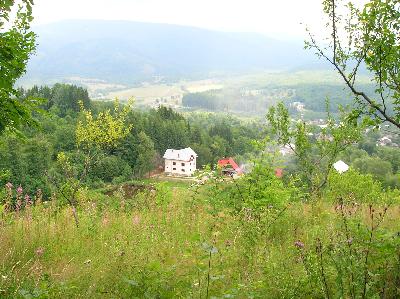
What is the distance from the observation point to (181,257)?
538cm

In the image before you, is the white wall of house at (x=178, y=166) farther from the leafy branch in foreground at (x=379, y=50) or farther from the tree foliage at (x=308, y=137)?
the leafy branch in foreground at (x=379, y=50)

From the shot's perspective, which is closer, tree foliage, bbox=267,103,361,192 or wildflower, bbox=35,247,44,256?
wildflower, bbox=35,247,44,256

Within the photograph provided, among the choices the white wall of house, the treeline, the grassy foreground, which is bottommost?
the white wall of house

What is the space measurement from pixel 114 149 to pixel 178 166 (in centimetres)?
1951

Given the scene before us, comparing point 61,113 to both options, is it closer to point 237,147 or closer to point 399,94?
point 237,147

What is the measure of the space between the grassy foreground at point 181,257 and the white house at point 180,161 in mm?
79396

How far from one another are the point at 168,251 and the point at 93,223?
1.76 m

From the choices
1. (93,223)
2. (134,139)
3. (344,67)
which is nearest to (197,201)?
(93,223)

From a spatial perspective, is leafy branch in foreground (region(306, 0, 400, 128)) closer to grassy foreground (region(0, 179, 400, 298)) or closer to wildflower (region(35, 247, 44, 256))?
grassy foreground (region(0, 179, 400, 298))

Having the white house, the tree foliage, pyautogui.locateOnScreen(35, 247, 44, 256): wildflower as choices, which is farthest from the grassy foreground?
the white house

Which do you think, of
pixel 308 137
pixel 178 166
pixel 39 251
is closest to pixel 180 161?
pixel 178 166

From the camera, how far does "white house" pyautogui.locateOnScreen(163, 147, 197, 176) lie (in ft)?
287

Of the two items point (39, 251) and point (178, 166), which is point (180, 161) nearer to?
point (178, 166)

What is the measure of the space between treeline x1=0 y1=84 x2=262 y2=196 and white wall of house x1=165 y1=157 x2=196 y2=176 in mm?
1891
